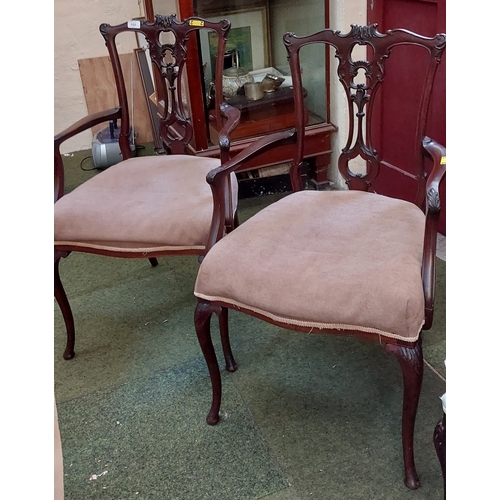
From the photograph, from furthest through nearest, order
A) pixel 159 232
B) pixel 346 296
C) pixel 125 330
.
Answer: pixel 125 330 < pixel 159 232 < pixel 346 296

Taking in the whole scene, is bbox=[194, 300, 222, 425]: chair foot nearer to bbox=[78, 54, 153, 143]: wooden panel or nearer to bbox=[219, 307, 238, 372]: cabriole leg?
bbox=[219, 307, 238, 372]: cabriole leg

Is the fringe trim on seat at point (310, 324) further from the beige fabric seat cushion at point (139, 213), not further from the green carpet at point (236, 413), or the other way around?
the green carpet at point (236, 413)

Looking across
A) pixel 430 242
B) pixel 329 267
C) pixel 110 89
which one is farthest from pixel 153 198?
pixel 110 89

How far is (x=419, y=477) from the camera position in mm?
1273

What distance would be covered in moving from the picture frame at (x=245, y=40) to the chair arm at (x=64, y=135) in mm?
588

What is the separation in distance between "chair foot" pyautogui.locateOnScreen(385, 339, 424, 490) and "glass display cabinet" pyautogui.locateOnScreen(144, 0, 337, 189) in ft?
4.72

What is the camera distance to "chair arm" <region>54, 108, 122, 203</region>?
164 cm

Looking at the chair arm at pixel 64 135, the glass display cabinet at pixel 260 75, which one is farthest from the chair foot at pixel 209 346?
the glass display cabinet at pixel 260 75

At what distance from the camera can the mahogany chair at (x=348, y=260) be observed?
112 cm

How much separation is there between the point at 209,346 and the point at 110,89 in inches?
94.6

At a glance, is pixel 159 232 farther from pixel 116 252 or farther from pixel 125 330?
pixel 125 330

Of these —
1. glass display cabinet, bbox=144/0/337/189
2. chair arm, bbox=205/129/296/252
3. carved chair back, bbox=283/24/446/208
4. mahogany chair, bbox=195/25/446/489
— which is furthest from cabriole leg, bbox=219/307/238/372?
glass display cabinet, bbox=144/0/337/189
